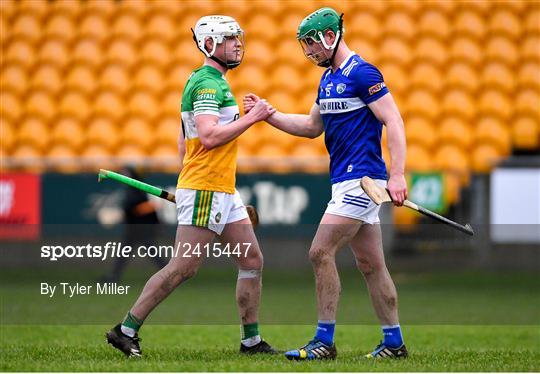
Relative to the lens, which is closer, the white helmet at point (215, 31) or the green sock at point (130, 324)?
the green sock at point (130, 324)

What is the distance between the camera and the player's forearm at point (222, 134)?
6.62 metres

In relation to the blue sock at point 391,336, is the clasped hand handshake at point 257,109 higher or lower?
higher

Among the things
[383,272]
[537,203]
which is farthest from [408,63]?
[383,272]

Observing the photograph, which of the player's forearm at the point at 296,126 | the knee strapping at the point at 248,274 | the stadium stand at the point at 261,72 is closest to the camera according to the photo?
the knee strapping at the point at 248,274

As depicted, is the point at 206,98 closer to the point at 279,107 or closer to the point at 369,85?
the point at 369,85

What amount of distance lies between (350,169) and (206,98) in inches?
39.7

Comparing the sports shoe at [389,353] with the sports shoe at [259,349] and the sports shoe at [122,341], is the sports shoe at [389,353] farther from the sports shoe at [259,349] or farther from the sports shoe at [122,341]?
the sports shoe at [122,341]

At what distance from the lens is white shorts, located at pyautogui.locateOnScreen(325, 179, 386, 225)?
673 cm

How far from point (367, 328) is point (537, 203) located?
15.7 ft

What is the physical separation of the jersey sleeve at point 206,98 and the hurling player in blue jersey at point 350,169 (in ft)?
2.19

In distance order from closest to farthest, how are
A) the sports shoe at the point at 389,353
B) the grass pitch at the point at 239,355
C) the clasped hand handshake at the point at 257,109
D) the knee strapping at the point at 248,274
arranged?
the grass pitch at the point at 239,355
the clasped hand handshake at the point at 257,109
the sports shoe at the point at 389,353
the knee strapping at the point at 248,274

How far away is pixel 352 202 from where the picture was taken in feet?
22.1

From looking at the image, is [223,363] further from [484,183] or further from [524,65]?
[524,65]

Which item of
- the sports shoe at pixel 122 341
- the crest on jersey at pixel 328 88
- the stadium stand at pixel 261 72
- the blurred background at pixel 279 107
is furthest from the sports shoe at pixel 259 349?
the stadium stand at pixel 261 72
